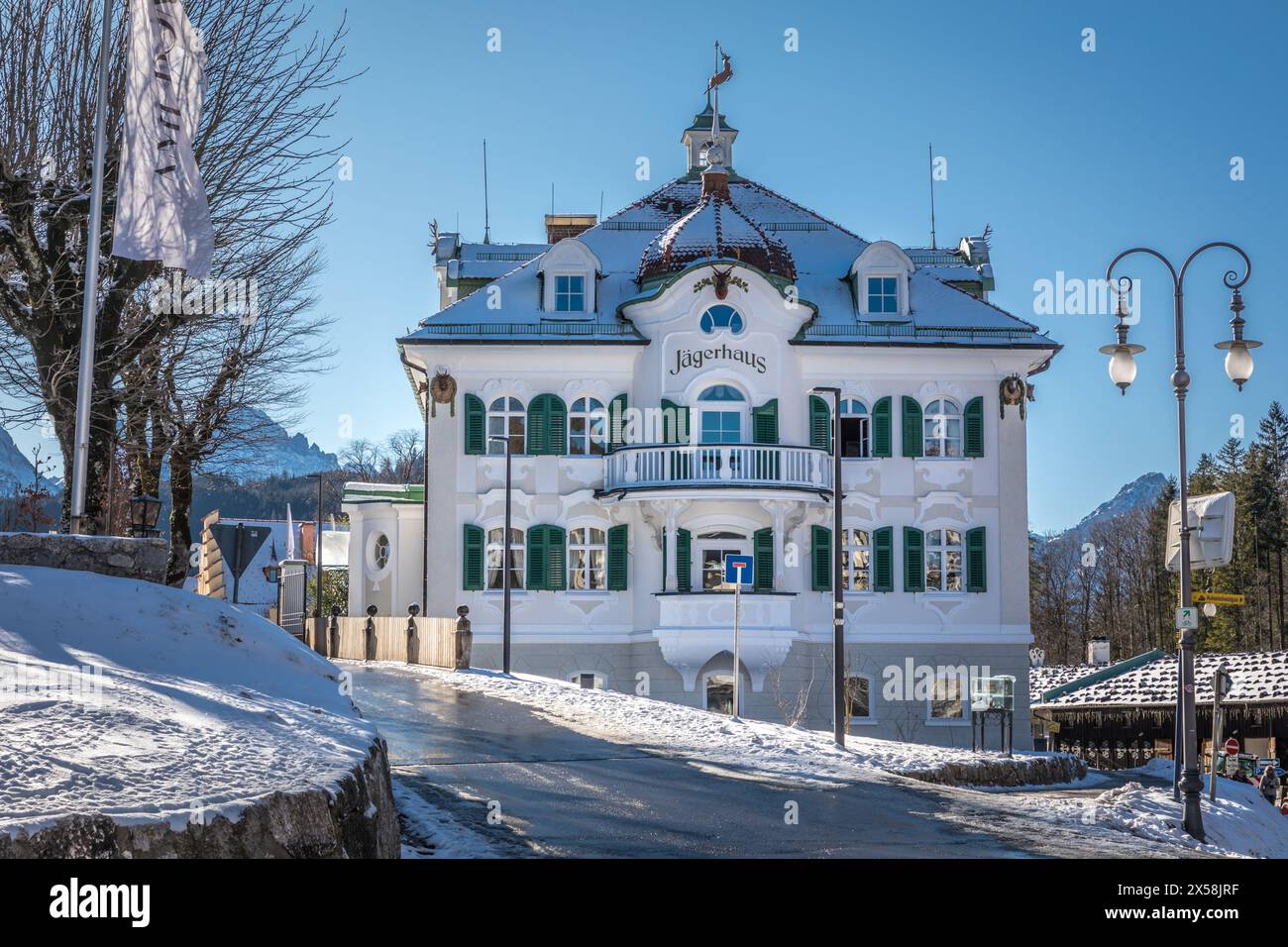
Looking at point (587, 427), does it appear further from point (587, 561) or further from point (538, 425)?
point (587, 561)

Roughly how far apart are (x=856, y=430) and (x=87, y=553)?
25.8m

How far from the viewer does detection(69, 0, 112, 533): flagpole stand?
15406 mm

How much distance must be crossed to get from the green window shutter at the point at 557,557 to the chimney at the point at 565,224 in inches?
506

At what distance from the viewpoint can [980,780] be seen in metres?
22.1

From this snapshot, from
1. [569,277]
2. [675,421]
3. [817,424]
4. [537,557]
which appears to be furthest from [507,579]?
[817,424]

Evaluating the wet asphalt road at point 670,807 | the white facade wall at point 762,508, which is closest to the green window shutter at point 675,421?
the white facade wall at point 762,508

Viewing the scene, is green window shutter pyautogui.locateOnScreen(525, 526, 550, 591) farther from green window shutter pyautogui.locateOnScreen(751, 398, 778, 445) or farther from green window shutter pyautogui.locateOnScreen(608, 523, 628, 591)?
green window shutter pyautogui.locateOnScreen(751, 398, 778, 445)

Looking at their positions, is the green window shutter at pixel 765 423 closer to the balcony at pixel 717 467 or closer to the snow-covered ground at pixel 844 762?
the balcony at pixel 717 467

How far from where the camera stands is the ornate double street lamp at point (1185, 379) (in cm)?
1831

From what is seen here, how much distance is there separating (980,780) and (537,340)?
57.9 feet
